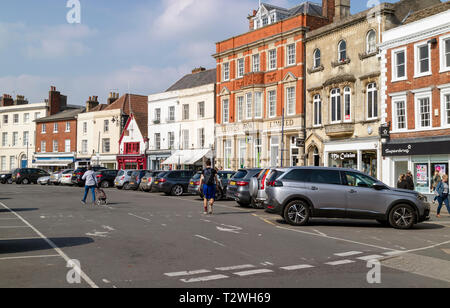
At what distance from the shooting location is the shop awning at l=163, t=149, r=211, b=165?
46.0 metres

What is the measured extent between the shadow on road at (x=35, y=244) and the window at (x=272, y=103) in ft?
94.1

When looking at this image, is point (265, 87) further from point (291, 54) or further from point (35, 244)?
point (35, 244)

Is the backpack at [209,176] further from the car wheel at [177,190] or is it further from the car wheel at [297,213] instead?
the car wheel at [177,190]

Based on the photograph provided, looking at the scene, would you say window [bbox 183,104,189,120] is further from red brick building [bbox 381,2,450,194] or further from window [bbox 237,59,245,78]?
red brick building [bbox 381,2,450,194]

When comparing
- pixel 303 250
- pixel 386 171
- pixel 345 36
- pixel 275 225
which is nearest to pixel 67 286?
pixel 303 250

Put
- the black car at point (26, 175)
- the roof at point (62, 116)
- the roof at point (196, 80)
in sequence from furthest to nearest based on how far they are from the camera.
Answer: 1. the roof at point (62, 116)
2. the roof at point (196, 80)
3. the black car at point (26, 175)

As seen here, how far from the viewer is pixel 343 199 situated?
14.5 meters

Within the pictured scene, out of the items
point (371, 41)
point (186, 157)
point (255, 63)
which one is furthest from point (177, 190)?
point (186, 157)

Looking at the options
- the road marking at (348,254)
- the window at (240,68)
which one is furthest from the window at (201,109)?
the road marking at (348,254)

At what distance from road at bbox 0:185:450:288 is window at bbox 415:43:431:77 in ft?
41.2

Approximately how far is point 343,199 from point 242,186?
7075 millimetres

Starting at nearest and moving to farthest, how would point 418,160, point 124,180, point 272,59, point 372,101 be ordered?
point 418,160 → point 372,101 → point 124,180 → point 272,59

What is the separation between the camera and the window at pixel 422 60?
2595 cm

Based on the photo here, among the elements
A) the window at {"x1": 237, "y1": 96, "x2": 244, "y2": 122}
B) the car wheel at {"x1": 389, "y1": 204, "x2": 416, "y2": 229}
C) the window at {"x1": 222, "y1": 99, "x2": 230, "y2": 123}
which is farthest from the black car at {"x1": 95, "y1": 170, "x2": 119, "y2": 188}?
the car wheel at {"x1": 389, "y1": 204, "x2": 416, "y2": 229}
